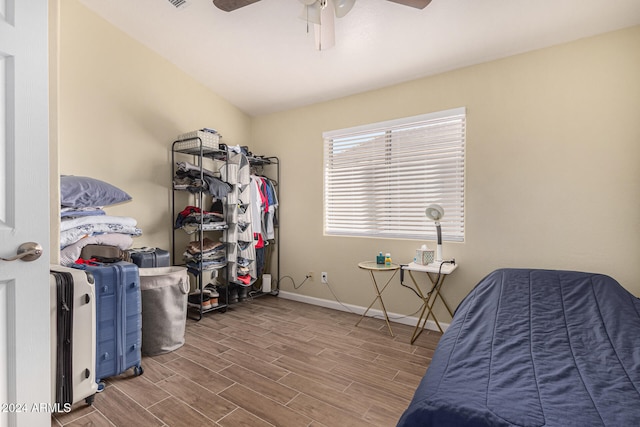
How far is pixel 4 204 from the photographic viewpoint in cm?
87

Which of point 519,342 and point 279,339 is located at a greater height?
point 519,342

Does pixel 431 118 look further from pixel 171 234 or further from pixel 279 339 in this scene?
pixel 171 234

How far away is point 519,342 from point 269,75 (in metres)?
3.12

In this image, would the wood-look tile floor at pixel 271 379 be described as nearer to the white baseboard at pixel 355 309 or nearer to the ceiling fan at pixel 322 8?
the white baseboard at pixel 355 309

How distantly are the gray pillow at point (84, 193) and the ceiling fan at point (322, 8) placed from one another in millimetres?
1598

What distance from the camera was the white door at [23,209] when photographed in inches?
34.0

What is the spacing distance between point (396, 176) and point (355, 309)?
1.50 meters

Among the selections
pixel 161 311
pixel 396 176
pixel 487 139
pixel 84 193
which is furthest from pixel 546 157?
pixel 84 193

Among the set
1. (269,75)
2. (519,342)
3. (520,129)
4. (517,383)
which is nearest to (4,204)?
(517,383)

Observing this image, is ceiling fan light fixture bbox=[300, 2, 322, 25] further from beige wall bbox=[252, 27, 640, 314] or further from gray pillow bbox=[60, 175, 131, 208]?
gray pillow bbox=[60, 175, 131, 208]

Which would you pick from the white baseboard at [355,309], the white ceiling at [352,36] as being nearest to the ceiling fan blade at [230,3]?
the white ceiling at [352,36]

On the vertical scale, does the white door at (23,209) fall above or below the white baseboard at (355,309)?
above

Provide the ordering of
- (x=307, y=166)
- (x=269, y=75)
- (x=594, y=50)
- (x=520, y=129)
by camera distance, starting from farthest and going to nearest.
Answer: (x=307, y=166)
(x=269, y=75)
(x=520, y=129)
(x=594, y=50)

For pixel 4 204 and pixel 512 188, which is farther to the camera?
pixel 512 188
